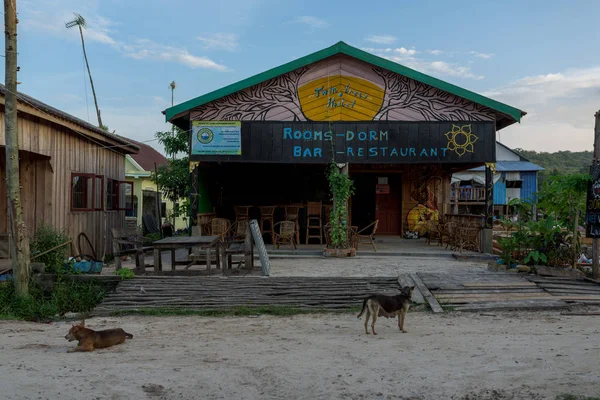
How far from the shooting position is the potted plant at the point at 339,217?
13.4 m

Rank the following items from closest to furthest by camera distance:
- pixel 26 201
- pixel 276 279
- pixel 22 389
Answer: pixel 22 389 → pixel 276 279 → pixel 26 201

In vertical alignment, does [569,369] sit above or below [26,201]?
below

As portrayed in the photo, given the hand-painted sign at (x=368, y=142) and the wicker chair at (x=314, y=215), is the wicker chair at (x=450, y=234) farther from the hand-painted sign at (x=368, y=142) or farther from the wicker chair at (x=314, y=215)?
the wicker chair at (x=314, y=215)

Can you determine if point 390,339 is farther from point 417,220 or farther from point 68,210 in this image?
point 417,220

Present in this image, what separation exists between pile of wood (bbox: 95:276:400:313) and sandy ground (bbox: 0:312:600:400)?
98cm

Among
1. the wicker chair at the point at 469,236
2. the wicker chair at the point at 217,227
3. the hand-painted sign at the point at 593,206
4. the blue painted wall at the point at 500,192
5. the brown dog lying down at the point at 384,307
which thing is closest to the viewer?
the brown dog lying down at the point at 384,307

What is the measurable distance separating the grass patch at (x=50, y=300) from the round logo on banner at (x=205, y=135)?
4.79 metres

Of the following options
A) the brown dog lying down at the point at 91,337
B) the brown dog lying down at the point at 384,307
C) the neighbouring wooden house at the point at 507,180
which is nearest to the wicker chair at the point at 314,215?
the brown dog lying down at the point at 384,307

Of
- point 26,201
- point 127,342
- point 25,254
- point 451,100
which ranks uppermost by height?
point 451,100

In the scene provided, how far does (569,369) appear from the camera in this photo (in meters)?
5.21

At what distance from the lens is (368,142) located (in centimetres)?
1359

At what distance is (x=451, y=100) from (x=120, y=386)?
36.2 feet

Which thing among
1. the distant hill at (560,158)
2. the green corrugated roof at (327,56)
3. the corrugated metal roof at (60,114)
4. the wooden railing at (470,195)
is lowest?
the wooden railing at (470,195)

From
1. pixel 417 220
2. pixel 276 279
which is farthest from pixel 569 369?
pixel 417 220
